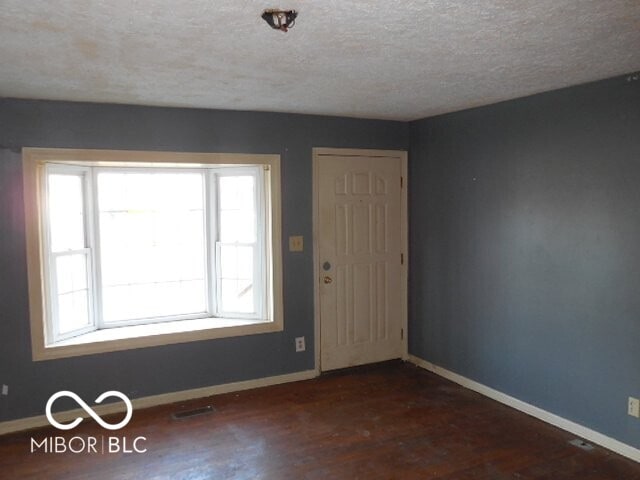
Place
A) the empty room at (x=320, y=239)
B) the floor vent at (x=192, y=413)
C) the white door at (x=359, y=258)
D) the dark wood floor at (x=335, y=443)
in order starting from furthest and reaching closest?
the white door at (x=359, y=258), the floor vent at (x=192, y=413), the dark wood floor at (x=335, y=443), the empty room at (x=320, y=239)

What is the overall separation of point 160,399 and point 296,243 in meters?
1.63

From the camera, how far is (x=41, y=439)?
11.1ft

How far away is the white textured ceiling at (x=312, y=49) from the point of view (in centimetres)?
193

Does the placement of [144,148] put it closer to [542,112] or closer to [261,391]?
[261,391]

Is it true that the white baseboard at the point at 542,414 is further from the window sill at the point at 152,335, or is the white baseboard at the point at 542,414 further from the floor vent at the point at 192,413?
the floor vent at the point at 192,413

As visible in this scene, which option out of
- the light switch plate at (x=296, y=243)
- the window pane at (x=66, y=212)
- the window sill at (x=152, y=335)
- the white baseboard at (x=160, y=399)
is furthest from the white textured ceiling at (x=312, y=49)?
the white baseboard at (x=160, y=399)

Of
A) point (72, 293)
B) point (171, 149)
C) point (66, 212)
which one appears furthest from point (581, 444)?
point (66, 212)

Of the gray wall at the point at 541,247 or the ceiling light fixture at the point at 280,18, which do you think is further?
the gray wall at the point at 541,247

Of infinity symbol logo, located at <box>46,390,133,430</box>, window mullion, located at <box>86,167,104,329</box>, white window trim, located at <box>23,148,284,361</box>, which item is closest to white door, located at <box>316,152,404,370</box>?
white window trim, located at <box>23,148,284,361</box>

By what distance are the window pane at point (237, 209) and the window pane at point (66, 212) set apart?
111 centimetres

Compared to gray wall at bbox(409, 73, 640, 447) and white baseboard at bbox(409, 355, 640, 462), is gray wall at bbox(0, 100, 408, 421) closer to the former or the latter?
gray wall at bbox(409, 73, 640, 447)

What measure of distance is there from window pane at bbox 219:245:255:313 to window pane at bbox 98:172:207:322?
180 mm

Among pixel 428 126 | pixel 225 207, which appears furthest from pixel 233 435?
pixel 428 126

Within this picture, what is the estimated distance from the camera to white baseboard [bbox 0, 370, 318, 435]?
3.53m
